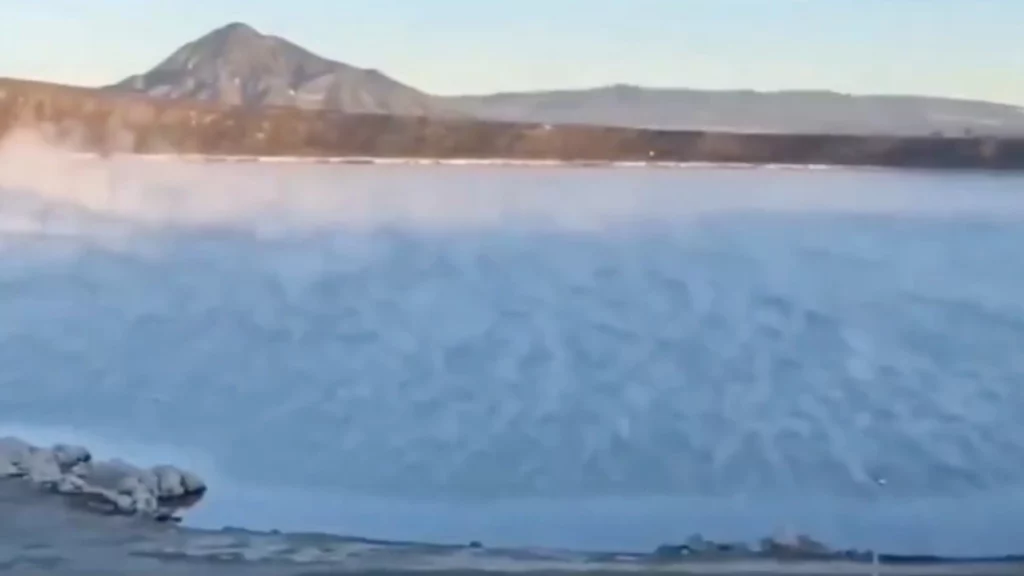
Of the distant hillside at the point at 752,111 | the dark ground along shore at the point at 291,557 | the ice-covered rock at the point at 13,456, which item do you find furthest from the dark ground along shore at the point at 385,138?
the dark ground along shore at the point at 291,557

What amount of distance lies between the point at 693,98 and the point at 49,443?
188 cm

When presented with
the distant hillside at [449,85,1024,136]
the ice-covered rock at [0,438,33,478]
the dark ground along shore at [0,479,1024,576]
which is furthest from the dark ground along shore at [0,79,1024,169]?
the dark ground along shore at [0,479,1024,576]

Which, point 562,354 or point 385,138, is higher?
point 385,138

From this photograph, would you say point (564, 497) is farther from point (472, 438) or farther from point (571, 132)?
point (571, 132)

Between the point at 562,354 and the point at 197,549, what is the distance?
103cm

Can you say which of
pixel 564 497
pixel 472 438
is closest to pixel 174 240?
pixel 472 438

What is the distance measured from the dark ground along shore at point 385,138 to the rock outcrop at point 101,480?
0.80 metres

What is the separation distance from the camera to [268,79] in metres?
4.20

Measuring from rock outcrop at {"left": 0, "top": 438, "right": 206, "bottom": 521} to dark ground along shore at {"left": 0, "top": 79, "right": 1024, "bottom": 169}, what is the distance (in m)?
0.80

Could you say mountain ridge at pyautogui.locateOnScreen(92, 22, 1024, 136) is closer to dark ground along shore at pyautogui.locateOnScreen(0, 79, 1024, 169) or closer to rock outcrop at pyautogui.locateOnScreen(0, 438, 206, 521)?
dark ground along shore at pyautogui.locateOnScreen(0, 79, 1024, 169)

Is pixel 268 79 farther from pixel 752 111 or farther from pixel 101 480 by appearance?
pixel 752 111

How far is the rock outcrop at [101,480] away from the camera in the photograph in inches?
163

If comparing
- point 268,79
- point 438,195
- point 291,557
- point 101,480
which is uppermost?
point 268,79

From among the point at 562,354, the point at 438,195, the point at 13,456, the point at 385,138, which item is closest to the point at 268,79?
the point at 385,138
